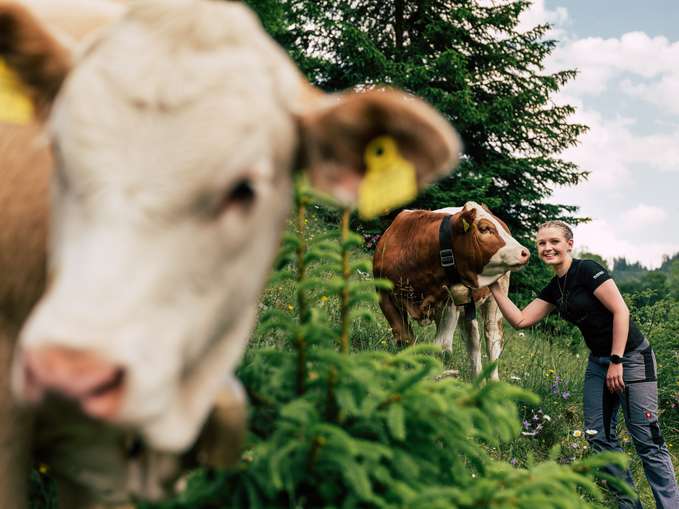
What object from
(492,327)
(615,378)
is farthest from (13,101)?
(492,327)

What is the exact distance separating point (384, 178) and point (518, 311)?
347 centimetres

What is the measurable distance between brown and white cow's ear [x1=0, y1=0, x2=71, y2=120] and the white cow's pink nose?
0.79 meters

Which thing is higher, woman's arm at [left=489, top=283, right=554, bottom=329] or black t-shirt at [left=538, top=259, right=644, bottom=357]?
black t-shirt at [left=538, top=259, right=644, bottom=357]

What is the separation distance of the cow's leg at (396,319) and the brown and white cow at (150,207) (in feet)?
16.2

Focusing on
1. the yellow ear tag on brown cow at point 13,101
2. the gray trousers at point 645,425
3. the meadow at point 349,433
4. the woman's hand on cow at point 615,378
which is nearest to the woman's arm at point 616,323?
the woman's hand on cow at point 615,378

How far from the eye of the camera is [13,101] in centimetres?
156

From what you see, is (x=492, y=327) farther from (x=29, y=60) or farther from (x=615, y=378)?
(x=29, y=60)

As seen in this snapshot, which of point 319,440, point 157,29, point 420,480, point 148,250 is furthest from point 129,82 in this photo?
point 420,480

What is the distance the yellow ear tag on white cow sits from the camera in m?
1.53

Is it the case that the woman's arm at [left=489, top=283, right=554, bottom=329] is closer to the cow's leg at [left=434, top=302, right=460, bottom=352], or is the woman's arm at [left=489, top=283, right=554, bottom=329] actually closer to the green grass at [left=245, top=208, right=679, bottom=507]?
the green grass at [left=245, top=208, right=679, bottom=507]

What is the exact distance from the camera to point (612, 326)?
4.35m

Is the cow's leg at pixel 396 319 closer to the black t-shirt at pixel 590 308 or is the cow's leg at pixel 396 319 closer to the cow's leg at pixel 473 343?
the cow's leg at pixel 473 343

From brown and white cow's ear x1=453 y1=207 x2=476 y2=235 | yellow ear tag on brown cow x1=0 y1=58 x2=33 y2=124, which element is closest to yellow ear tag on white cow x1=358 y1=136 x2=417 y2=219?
yellow ear tag on brown cow x1=0 y1=58 x2=33 y2=124

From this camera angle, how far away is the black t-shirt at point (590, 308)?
172 inches
